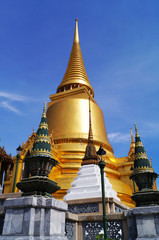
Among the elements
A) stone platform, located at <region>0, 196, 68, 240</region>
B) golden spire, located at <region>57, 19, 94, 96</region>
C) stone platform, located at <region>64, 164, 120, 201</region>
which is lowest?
stone platform, located at <region>0, 196, 68, 240</region>

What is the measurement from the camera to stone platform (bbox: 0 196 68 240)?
484 centimetres

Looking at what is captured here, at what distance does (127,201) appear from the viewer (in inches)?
717

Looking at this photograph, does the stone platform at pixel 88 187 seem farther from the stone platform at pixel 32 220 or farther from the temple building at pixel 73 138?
the temple building at pixel 73 138

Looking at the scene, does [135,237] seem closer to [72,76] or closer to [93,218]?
[93,218]

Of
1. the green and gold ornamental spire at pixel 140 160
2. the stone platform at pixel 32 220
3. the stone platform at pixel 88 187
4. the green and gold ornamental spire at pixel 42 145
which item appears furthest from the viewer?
the stone platform at pixel 88 187

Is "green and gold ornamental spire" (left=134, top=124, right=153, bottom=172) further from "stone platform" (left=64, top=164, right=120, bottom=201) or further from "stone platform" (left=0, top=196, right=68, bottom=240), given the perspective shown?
"stone platform" (left=0, top=196, right=68, bottom=240)

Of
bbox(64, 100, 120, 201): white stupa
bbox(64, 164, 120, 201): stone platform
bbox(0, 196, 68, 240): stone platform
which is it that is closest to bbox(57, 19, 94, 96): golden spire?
bbox(64, 100, 120, 201): white stupa

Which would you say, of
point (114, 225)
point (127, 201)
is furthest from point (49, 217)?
point (127, 201)

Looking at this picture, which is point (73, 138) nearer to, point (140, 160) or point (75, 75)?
point (75, 75)

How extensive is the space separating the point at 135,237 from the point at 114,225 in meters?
0.77

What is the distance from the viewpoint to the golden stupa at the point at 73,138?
18.1 m

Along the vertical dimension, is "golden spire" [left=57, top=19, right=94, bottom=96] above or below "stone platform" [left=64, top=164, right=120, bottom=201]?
above

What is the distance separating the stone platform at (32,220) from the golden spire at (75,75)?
2620cm

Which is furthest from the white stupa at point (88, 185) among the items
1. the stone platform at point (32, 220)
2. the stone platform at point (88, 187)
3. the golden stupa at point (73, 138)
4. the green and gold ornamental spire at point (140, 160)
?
the golden stupa at point (73, 138)
